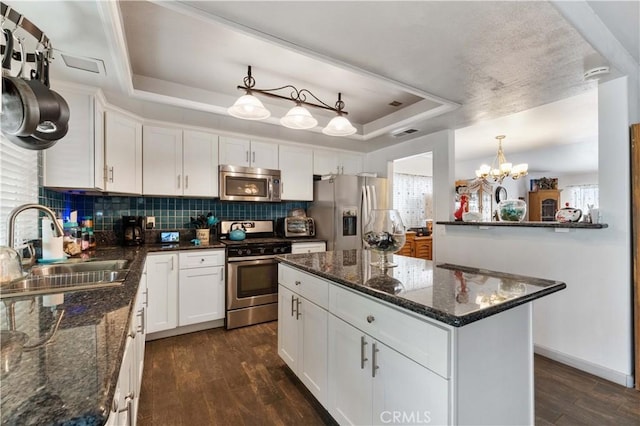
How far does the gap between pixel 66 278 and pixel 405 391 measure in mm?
1973

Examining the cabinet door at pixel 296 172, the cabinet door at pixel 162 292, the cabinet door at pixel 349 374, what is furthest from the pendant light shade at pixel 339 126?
the cabinet door at pixel 162 292

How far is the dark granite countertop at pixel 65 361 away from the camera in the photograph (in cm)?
53

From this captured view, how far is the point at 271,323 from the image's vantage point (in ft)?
10.9

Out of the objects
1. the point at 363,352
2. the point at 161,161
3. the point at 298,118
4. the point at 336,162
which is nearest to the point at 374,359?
the point at 363,352

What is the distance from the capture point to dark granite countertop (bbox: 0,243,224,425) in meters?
0.53

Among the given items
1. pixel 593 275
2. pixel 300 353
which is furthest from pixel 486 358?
pixel 593 275

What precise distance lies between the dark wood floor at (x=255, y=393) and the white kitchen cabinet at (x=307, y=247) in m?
1.19

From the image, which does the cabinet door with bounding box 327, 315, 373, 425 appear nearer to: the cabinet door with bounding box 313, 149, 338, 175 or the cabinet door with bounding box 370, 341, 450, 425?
the cabinet door with bounding box 370, 341, 450, 425

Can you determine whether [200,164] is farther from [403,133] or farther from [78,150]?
[403,133]

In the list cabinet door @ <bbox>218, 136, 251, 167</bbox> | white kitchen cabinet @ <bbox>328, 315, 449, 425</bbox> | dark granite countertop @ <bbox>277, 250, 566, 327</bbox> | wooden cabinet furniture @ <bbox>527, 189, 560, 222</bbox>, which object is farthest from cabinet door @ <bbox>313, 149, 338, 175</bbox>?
wooden cabinet furniture @ <bbox>527, 189, 560, 222</bbox>

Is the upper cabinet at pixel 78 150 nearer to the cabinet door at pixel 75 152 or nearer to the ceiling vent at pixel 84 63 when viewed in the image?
the cabinet door at pixel 75 152

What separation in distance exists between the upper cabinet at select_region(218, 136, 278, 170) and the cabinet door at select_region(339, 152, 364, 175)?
3.58 feet

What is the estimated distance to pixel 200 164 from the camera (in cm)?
329

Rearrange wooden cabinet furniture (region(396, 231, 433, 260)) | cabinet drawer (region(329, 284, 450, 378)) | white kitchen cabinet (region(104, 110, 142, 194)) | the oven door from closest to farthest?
cabinet drawer (region(329, 284, 450, 378)), white kitchen cabinet (region(104, 110, 142, 194)), the oven door, wooden cabinet furniture (region(396, 231, 433, 260))
